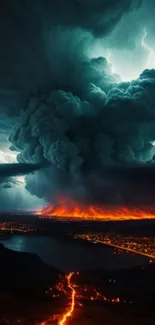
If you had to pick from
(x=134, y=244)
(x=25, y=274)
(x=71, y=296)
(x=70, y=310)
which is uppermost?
(x=134, y=244)

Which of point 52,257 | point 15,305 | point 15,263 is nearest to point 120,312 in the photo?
point 15,305

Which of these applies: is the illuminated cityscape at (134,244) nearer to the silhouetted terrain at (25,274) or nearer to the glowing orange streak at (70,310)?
the silhouetted terrain at (25,274)

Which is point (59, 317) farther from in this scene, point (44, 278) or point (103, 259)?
point (103, 259)

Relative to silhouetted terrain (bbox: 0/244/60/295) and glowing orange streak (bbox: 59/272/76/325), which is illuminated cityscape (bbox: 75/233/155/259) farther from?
glowing orange streak (bbox: 59/272/76/325)

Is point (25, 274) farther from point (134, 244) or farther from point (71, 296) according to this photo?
point (134, 244)

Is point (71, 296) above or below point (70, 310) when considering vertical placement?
above

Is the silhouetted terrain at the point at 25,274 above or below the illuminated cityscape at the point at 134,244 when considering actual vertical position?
below

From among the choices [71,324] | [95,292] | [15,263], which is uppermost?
[15,263]

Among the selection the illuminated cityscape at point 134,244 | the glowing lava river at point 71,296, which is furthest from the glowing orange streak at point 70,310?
the illuminated cityscape at point 134,244

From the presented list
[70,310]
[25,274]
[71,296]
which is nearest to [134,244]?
[25,274]

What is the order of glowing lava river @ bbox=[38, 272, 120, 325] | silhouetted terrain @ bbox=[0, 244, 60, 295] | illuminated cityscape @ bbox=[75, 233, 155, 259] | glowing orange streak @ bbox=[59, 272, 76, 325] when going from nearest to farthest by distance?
glowing orange streak @ bbox=[59, 272, 76, 325] < glowing lava river @ bbox=[38, 272, 120, 325] < silhouetted terrain @ bbox=[0, 244, 60, 295] < illuminated cityscape @ bbox=[75, 233, 155, 259]

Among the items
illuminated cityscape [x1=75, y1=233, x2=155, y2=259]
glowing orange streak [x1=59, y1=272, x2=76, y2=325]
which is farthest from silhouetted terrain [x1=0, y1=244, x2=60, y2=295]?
illuminated cityscape [x1=75, y1=233, x2=155, y2=259]
